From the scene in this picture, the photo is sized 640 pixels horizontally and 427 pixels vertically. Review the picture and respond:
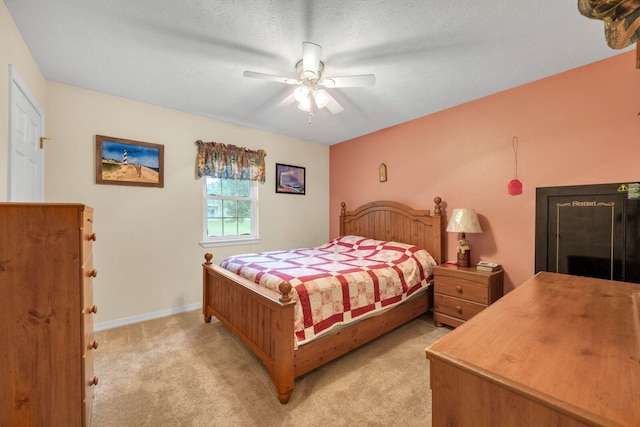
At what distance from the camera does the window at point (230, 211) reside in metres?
3.68

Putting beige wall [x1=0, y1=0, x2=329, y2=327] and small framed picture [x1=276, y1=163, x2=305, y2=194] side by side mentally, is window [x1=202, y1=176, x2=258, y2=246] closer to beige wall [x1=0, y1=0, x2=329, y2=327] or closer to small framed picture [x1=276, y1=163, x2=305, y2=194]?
beige wall [x1=0, y1=0, x2=329, y2=327]

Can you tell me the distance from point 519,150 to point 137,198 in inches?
166

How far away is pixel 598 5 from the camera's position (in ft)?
2.38

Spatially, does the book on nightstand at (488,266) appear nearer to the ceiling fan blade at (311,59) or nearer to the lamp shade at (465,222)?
→ the lamp shade at (465,222)

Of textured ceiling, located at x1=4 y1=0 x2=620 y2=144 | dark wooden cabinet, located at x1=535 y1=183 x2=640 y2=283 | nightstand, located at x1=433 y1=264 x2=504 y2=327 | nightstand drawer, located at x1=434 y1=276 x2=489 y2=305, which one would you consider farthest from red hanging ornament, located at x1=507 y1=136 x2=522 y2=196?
nightstand drawer, located at x1=434 y1=276 x2=489 y2=305

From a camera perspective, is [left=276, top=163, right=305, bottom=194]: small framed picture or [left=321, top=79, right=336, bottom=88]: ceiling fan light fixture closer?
[left=321, top=79, right=336, bottom=88]: ceiling fan light fixture

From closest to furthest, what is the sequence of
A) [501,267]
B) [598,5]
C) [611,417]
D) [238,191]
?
[611,417], [598,5], [501,267], [238,191]

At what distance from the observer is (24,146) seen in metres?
2.05

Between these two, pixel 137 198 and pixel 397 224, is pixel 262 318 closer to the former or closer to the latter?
pixel 137 198

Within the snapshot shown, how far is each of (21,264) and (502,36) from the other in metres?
3.12

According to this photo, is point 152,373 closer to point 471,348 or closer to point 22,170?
point 22,170

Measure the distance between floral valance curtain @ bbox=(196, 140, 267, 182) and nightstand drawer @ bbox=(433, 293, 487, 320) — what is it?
284cm

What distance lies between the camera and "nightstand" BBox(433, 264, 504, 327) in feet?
8.55

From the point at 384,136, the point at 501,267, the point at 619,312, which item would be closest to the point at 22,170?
the point at 619,312
